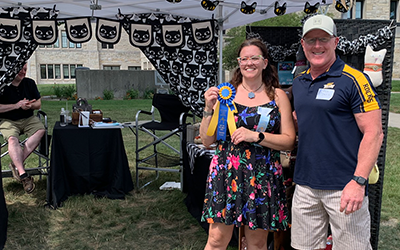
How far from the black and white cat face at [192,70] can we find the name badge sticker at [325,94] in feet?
11.2

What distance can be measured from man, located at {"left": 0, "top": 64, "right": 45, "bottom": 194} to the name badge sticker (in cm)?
344

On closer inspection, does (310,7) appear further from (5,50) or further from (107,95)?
(107,95)

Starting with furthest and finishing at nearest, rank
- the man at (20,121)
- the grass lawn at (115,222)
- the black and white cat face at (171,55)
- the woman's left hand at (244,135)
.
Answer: the black and white cat face at (171,55), the man at (20,121), the grass lawn at (115,222), the woman's left hand at (244,135)

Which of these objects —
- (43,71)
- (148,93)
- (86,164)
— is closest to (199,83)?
(86,164)

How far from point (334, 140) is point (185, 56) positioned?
11.7 feet

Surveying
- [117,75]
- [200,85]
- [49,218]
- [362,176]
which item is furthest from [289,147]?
[117,75]

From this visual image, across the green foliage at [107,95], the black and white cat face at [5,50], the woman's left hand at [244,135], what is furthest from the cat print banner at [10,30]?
the green foliage at [107,95]

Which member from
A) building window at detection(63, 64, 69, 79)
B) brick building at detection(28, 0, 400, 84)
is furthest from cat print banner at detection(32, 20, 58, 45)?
building window at detection(63, 64, 69, 79)

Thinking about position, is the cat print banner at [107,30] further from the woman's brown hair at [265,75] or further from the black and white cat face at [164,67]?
the woman's brown hair at [265,75]

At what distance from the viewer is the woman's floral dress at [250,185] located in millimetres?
1961

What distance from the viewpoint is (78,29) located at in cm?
454

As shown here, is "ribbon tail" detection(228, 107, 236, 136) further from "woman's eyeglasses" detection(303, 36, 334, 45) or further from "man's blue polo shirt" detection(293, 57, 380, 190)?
"woman's eyeglasses" detection(303, 36, 334, 45)

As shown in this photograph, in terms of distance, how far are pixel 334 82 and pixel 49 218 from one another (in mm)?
3183

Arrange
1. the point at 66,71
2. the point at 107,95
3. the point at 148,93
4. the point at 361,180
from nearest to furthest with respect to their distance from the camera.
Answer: the point at 361,180
the point at 107,95
the point at 148,93
the point at 66,71
